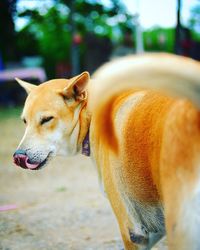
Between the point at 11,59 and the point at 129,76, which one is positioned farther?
the point at 11,59

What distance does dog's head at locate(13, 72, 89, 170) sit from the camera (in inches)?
141

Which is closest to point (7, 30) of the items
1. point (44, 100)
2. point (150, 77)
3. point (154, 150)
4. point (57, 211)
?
point (57, 211)

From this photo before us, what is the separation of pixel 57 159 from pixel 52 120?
5478mm

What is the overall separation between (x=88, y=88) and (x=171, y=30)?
28.6 m

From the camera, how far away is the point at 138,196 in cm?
292

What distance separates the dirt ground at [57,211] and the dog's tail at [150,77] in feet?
8.73

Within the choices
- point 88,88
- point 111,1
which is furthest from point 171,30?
point 88,88

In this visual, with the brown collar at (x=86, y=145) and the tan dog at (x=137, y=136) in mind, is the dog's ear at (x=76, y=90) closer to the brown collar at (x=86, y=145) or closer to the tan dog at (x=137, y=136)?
the tan dog at (x=137, y=136)

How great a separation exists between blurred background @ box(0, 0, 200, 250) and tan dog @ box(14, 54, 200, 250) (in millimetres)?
1406

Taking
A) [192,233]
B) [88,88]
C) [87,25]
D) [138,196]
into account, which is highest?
[88,88]

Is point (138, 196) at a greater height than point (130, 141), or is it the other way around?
point (130, 141)

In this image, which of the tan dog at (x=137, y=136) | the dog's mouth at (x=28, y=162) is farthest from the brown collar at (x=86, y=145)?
the dog's mouth at (x=28, y=162)

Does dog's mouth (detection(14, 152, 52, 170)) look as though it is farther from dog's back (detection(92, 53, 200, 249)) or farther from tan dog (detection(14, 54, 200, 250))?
dog's back (detection(92, 53, 200, 249))

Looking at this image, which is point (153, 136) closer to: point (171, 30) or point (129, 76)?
point (129, 76)
